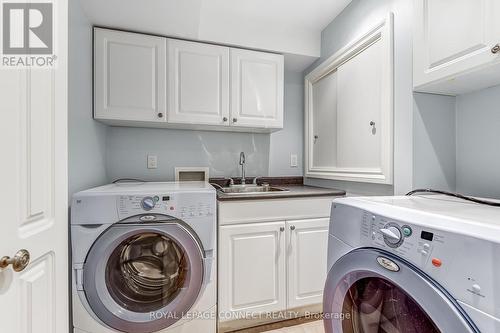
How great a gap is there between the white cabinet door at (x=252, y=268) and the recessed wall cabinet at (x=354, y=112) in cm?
72

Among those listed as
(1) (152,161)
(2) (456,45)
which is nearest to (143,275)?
(1) (152,161)

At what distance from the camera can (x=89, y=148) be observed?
158 centimetres

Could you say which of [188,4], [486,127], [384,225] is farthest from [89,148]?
[486,127]

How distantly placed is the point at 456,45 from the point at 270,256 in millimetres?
1460

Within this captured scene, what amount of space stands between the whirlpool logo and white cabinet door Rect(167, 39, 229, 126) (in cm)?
89

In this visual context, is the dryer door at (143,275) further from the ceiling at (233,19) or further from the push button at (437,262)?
the ceiling at (233,19)

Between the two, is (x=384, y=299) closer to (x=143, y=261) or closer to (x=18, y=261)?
(x=18, y=261)

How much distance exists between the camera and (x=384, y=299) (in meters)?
0.77

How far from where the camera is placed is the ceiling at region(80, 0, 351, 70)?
5.48 feet

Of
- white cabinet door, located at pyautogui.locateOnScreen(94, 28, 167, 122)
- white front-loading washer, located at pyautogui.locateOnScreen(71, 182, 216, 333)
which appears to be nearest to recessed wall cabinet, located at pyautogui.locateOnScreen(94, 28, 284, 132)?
white cabinet door, located at pyautogui.locateOnScreen(94, 28, 167, 122)

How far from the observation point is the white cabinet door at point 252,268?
5.03 feet

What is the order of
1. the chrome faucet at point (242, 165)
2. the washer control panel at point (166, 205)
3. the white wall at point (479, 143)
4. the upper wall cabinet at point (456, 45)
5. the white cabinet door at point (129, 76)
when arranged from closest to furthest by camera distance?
the upper wall cabinet at point (456, 45) → the white wall at point (479, 143) → the washer control panel at point (166, 205) → the white cabinet door at point (129, 76) → the chrome faucet at point (242, 165)

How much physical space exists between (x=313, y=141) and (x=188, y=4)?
5.01ft

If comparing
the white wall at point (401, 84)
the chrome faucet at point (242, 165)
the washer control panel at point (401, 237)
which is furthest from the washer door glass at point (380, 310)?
the chrome faucet at point (242, 165)
